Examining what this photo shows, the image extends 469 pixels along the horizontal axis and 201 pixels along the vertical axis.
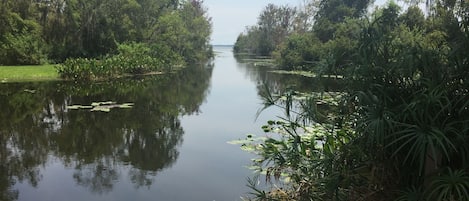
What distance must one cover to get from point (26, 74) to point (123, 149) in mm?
16586

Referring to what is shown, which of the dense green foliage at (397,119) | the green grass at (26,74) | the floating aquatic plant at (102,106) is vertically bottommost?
the floating aquatic plant at (102,106)

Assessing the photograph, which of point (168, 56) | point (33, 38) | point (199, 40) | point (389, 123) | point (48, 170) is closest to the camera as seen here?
point (389, 123)

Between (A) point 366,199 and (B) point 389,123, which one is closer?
(B) point 389,123

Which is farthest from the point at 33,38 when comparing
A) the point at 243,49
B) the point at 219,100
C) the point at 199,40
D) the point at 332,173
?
the point at 243,49

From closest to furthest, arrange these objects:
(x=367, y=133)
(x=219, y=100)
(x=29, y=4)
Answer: (x=367, y=133)
(x=219, y=100)
(x=29, y=4)

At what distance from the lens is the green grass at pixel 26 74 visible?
21.4m

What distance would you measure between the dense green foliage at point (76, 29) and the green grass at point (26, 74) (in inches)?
136

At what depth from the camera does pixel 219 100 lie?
17203 mm

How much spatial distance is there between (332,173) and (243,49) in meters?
102

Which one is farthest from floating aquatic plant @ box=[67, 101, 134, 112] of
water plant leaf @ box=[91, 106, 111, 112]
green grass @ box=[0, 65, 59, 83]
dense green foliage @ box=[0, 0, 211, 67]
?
dense green foliage @ box=[0, 0, 211, 67]

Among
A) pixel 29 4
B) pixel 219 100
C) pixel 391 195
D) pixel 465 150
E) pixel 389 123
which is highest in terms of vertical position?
pixel 29 4

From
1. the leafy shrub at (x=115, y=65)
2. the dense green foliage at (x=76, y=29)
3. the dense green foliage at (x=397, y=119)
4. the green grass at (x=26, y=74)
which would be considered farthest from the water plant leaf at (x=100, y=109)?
the dense green foliage at (x=76, y=29)

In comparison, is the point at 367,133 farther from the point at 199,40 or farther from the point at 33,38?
the point at 199,40

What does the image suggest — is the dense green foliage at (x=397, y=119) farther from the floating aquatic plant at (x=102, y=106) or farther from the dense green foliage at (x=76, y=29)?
the dense green foliage at (x=76, y=29)
